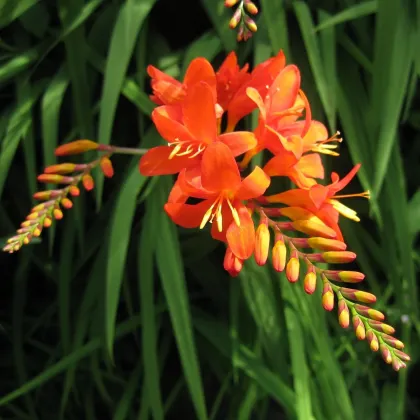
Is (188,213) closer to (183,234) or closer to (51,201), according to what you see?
(51,201)

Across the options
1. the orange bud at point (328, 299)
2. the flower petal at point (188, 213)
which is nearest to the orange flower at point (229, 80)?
the flower petal at point (188, 213)

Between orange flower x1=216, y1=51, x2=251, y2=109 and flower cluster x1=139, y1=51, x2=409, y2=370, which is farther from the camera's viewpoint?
orange flower x1=216, y1=51, x2=251, y2=109

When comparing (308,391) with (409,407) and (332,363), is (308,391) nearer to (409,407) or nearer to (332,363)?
(332,363)

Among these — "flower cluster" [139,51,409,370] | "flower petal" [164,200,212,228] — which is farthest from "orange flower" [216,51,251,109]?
"flower petal" [164,200,212,228]

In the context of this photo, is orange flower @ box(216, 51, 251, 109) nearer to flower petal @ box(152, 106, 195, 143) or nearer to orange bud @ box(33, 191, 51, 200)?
flower petal @ box(152, 106, 195, 143)

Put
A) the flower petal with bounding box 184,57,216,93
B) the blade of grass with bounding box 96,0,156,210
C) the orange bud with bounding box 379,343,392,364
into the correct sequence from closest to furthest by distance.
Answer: the orange bud with bounding box 379,343,392,364, the flower petal with bounding box 184,57,216,93, the blade of grass with bounding box 96,0,156,210

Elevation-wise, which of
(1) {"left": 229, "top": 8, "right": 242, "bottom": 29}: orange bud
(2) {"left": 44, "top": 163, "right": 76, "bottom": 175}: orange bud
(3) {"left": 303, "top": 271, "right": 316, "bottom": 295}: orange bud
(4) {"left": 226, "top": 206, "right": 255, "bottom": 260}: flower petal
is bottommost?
(3) {"left": 303, "top": 271, "right": 316, "bottom": 295}: orange bud

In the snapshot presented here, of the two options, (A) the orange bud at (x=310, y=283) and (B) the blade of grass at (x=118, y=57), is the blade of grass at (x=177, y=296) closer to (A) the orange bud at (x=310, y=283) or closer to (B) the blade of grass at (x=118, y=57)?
(B) the blade of grass at (x=118, y=57)

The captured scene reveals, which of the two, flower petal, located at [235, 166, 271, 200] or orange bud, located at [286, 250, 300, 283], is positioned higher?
flower petal, located at [235, 166, 271, 200]
